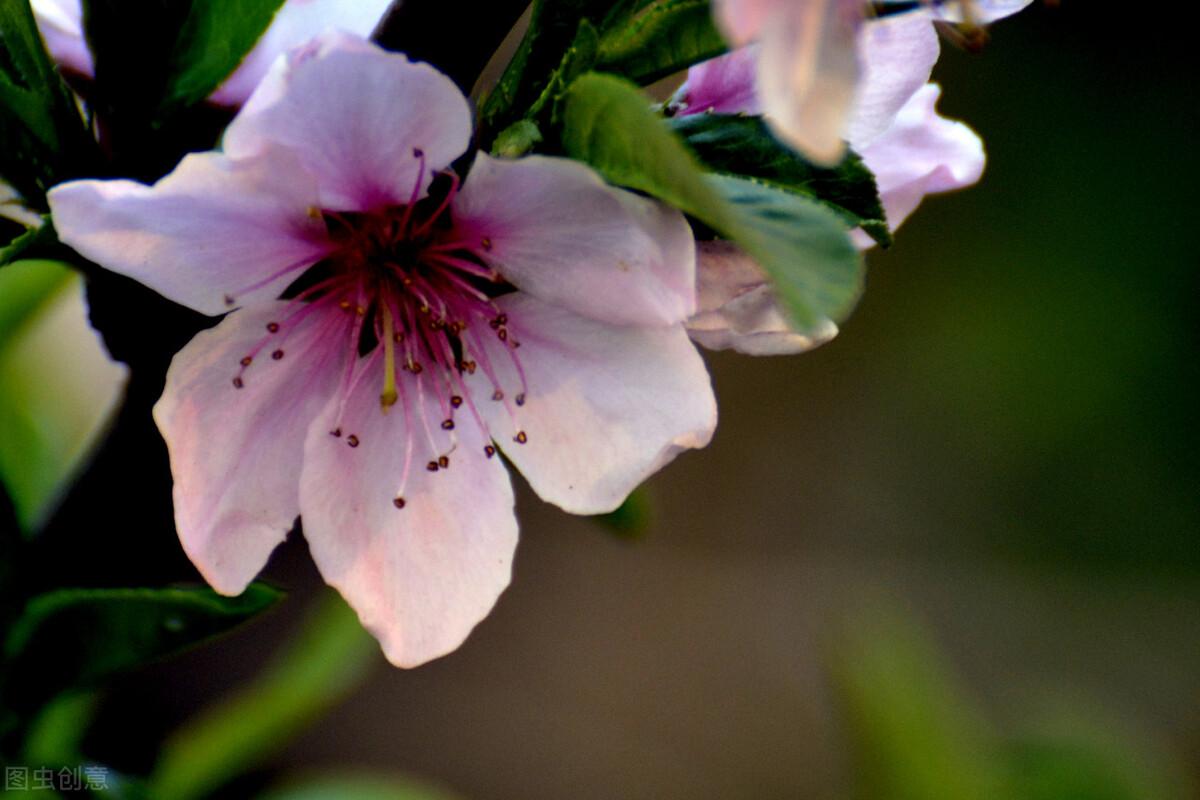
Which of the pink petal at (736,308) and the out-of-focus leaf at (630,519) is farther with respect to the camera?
the out-of-focus leaf at (630,519)

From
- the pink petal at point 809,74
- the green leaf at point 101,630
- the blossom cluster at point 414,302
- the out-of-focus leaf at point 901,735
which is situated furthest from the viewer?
the out-of-focus leaf at point 901,735

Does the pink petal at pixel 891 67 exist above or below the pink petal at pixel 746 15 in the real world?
below

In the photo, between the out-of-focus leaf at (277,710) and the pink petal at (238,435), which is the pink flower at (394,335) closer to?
the pink petal at (238,435)

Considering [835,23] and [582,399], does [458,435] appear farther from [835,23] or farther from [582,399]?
[835,23]

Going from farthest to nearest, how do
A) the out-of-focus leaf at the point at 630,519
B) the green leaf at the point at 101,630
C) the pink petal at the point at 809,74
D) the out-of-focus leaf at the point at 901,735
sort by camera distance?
1. the out-of-focus leaf at the point at 901,735
2. the out-of-focus leaf at the point at 630,519
3. the green leaf at the point at 101,630
4. the pink petal at the point at 809,74

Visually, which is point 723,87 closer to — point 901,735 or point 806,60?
point 806,60

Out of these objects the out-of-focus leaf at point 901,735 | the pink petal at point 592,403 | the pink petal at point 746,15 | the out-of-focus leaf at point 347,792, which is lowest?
the out-of-focus leaf at point 347,792

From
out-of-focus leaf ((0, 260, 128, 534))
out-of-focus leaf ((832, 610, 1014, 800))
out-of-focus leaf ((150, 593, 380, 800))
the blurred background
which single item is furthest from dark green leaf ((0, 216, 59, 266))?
the blurred background

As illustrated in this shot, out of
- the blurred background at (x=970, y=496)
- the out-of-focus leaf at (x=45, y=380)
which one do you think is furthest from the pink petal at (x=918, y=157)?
the blurred background at (x=970, y=496)
